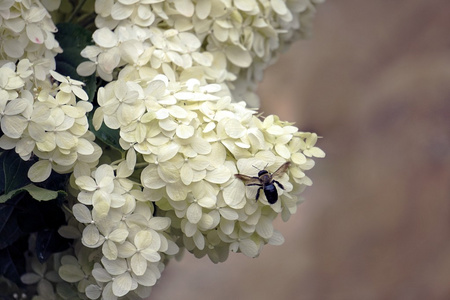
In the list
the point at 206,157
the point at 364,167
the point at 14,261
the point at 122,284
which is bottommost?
the point at 364,167

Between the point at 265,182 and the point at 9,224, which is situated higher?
the point at 265,182

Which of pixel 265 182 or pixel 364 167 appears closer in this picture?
pixel 265 182

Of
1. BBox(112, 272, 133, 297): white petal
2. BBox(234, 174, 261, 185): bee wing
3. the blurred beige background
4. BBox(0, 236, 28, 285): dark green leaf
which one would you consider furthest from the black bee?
the blurred beige background

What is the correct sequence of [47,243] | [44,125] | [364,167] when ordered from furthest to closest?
1. [364,167]
2. [47,243]
3. [44,125]

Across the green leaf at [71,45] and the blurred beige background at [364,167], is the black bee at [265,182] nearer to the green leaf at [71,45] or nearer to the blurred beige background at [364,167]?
the green leaf at [71,45]

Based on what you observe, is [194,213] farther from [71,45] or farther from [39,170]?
[71,45]

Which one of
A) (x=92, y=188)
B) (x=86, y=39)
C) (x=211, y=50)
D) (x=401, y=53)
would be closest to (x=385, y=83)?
(x=401, y=53)

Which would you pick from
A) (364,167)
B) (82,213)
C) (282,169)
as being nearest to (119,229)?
(82,213)

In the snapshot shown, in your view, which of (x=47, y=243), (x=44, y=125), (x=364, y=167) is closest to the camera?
(x=44, y=125)
